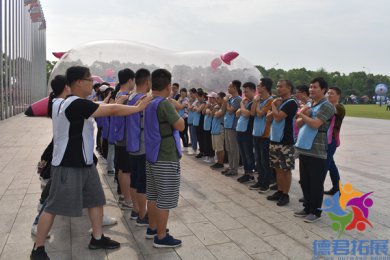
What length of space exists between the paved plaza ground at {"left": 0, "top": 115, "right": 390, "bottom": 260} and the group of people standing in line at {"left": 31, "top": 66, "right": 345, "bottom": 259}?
165 mm

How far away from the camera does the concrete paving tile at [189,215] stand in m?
4.28

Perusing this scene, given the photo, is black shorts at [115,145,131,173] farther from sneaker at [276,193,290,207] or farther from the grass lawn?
the grass lawn

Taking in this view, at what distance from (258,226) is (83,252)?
2043 millimetres

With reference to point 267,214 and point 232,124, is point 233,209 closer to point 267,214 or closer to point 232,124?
point 267,214

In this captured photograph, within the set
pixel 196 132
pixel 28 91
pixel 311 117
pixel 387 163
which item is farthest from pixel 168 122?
pixel 28 91

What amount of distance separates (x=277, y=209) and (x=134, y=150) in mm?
2245

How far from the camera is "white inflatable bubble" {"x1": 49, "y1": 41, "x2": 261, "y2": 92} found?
1539 centimetres

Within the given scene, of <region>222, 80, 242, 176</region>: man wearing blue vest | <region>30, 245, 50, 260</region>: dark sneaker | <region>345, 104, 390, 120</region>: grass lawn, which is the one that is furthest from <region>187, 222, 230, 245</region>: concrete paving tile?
<region>345, 104, 390, 120</region>: grass lawn

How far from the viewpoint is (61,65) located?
1540 centimetres


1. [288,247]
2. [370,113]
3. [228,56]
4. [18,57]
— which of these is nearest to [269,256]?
[288,247]

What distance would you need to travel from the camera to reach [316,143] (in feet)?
13.9

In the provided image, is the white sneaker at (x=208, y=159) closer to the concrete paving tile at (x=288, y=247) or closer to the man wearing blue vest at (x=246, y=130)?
the man wearing blue vest at (x=246, y=130)

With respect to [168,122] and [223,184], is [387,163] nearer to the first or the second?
[223,184]

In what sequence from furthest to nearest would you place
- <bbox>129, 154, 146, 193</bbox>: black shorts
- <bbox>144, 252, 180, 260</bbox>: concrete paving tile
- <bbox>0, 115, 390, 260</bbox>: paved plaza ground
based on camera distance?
<bbox>129, 154, 146, 193</bbox>: black shorts
<bbox>0, 115, 390, 260</bbox>: paved plaza ground
<bbox>144, 252, 180, 260</bbox>: concrete paving tile
